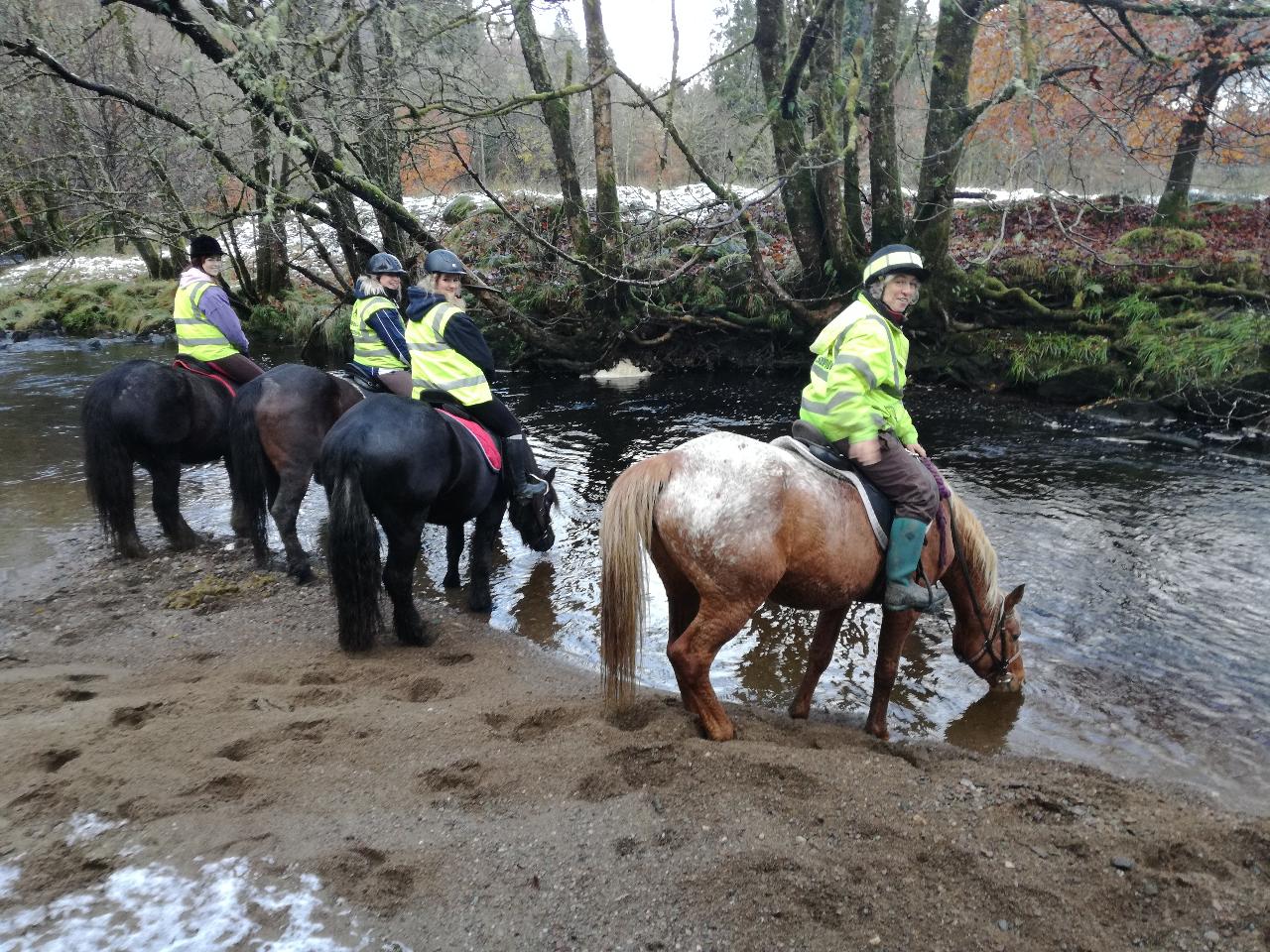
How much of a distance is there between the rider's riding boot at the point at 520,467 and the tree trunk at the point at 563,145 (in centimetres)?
831

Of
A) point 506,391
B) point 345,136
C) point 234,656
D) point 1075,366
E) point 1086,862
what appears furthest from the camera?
point 506,391

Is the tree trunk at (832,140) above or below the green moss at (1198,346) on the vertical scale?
above

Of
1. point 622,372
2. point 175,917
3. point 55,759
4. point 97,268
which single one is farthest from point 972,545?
point 97,268

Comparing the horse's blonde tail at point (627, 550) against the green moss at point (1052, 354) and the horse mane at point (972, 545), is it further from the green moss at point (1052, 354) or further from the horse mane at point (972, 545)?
the green moss at point (1052, 354)

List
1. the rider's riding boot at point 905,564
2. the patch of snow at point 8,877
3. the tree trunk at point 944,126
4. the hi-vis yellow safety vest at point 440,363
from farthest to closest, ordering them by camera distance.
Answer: the tree trunk at point 944,126 → the hi-vis yellow safety vest at point 440,363 → the rider's riding boot at point 905,564 → the patch of snow at point 8,877

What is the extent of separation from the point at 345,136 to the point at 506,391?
576 cm

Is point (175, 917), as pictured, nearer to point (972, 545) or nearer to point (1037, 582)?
point (972, 545)

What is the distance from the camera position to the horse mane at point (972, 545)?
4410 millimetres

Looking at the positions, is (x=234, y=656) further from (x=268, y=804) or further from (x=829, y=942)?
(x=829, y=942)

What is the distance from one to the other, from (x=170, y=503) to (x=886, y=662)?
6459mm

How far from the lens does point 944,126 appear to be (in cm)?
1115

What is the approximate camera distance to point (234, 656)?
491 centimetres

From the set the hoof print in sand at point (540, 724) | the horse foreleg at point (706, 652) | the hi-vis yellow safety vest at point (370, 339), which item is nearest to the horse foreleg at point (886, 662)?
the horse foreleg at point (706, 652)

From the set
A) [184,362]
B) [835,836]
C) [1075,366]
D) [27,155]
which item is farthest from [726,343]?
[27,155]
